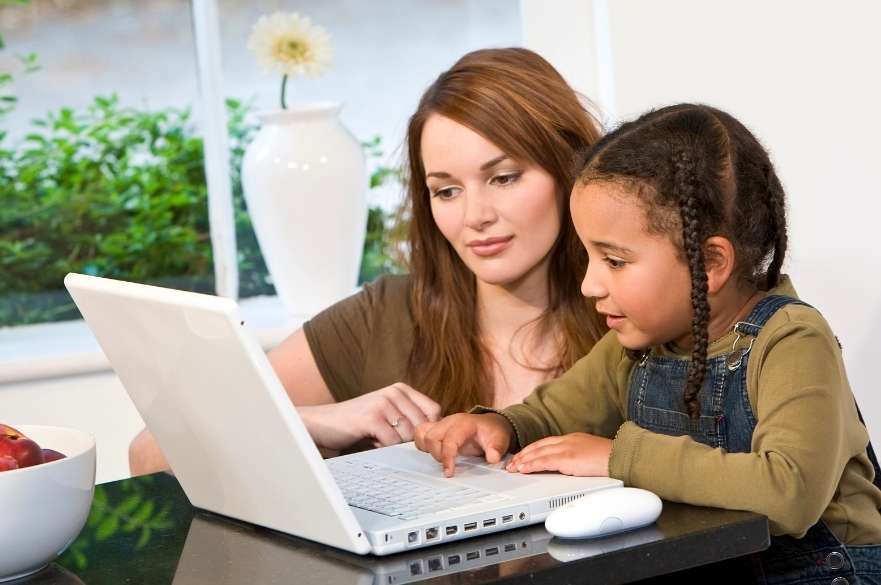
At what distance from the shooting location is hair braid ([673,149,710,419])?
1.32m

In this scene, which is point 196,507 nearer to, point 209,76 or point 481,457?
point 481,457

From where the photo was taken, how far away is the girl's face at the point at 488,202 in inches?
71.3

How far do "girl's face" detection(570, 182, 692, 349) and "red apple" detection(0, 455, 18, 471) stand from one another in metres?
0.60

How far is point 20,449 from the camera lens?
1.13 m

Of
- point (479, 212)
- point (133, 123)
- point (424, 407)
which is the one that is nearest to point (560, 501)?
point (424, 407)

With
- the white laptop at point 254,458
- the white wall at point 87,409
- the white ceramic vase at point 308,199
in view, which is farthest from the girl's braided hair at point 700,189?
the white wall at point 87,409

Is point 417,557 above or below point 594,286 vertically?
below

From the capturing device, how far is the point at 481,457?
1.39m

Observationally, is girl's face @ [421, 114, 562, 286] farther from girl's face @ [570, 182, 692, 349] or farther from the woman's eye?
girl's face @ [570, 182, 692, 349]

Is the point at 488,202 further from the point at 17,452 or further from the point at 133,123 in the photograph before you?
the point at 133,123

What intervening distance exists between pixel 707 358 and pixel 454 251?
71 cm

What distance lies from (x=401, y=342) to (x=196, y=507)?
0.73 metres

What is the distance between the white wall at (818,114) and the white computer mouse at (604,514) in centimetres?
87

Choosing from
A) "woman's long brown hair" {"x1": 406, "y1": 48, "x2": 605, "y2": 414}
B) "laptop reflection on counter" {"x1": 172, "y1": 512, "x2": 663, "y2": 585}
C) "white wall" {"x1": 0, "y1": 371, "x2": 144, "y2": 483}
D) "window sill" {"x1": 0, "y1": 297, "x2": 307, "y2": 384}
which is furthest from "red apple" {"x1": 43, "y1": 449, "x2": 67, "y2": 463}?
"white wall" {"x1": 0, "y1": 371, "x2": 144, "y2": 483}
